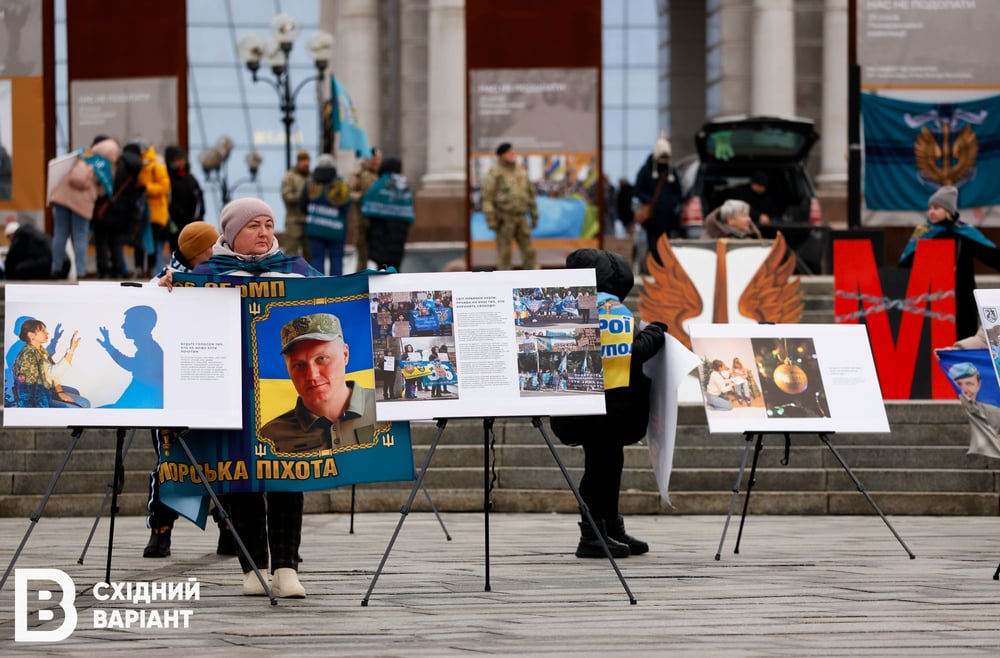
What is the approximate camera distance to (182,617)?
7.77 metres

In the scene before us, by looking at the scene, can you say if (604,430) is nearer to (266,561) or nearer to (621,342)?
(621,342)

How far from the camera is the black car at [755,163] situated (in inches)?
909

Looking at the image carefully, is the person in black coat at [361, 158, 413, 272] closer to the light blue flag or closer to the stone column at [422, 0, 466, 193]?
the light blue flag

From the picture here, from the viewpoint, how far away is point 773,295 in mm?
16031

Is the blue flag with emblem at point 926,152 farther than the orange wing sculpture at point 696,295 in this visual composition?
Yes

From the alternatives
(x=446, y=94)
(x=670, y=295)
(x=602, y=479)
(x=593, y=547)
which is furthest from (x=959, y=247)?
(x=446, y=94)

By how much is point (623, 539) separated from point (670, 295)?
5979 millimetres

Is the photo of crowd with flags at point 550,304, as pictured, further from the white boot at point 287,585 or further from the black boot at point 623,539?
the black boot at point 623,539

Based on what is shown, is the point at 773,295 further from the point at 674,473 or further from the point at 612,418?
the point at 612,418

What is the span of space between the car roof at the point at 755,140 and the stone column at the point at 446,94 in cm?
1280

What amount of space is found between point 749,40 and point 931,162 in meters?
18.8

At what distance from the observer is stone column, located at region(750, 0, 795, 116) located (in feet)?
122

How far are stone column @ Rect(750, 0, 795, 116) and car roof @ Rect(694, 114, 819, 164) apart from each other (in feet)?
44.2

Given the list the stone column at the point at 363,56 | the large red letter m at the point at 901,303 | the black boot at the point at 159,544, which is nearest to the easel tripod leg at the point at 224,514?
the black boot at the point at 159,544
